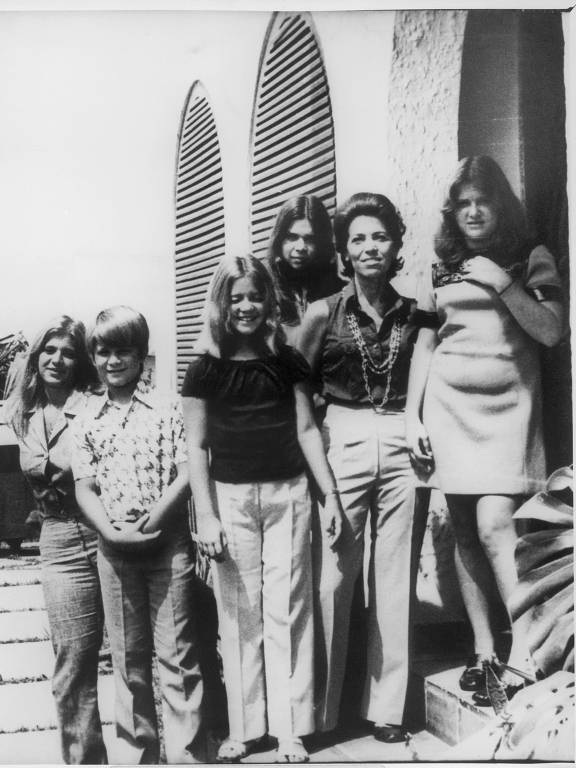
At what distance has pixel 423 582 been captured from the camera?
326cm

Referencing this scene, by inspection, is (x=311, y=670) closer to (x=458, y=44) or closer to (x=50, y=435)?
(x=50, y=435)

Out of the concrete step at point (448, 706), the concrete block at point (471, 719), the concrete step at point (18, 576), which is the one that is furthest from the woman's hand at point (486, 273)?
the concrete step at point (18, 576)

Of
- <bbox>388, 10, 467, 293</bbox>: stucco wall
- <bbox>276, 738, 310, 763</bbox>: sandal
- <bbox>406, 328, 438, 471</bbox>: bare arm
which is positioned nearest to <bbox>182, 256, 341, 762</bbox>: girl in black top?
<bbox>276, 738, 310, 763</bbox>: sandal

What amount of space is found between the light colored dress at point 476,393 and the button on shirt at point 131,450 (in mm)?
1053

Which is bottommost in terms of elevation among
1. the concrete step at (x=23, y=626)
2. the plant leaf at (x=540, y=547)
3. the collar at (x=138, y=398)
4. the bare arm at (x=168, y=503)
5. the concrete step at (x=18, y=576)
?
the concrete step at (x=23, y=626)

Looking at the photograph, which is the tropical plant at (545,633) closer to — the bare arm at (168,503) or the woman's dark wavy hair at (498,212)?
the woman's dark wavy hair at (498,212)

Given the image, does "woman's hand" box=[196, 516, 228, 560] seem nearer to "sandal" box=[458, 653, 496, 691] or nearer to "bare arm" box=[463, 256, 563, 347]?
"sandal" box=[458, 653, 496, 691]

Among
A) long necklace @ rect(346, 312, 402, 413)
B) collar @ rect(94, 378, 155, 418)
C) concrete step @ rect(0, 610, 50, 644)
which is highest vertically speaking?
long necklace @ rect(346, 312, 402, 413)

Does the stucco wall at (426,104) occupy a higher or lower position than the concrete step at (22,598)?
higher

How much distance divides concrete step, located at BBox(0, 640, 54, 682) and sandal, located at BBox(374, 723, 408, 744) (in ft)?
4.45

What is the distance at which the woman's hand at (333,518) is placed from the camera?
309 cm

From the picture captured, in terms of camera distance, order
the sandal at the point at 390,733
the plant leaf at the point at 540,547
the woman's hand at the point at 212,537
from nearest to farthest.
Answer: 1. the woman's hand at the point at 212,537
2. the sandal at the point at 390,733
3. the plant leaf at the point at 540,547

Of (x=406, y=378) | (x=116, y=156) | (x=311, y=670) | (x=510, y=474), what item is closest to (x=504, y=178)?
(x=406, y=378)

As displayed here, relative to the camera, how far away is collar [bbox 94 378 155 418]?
3.14 metres
